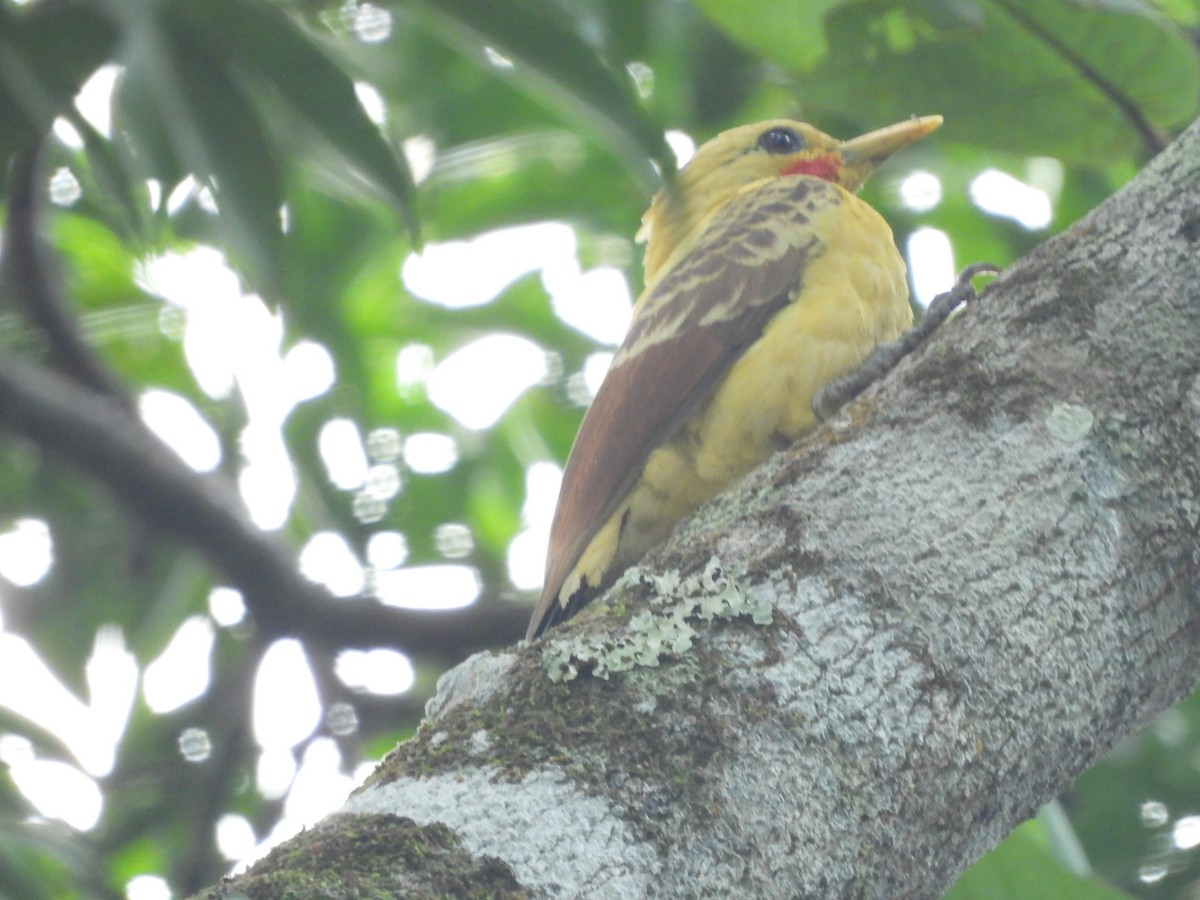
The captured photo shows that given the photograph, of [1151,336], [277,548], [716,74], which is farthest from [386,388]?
[1151,336]

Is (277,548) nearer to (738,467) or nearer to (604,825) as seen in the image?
(738,467)

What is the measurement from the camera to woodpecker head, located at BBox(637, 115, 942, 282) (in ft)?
14.7

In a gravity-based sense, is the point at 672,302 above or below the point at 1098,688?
below

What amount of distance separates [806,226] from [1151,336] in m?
1.60

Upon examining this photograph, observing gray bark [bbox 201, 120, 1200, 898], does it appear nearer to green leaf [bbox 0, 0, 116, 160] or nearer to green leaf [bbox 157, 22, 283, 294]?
green leaf [bbox 157, 22, 283, 294]

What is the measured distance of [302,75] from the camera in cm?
203

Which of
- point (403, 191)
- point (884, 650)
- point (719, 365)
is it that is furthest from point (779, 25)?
point (884, 650)

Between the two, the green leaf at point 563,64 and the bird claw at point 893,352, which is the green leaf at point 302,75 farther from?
the bird claw at point 893,352

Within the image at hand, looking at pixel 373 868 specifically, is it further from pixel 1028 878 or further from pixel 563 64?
pixel 1028 878

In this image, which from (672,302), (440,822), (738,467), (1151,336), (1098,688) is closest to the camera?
(440,822)

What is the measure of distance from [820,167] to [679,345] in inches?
56.3

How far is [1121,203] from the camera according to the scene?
2.27 m

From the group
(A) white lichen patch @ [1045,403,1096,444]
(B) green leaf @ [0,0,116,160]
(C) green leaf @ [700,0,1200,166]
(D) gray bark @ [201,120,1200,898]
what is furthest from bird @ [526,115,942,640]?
(B) green leaf @ [0,0,116,160]

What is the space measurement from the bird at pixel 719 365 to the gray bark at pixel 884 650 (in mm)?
896
